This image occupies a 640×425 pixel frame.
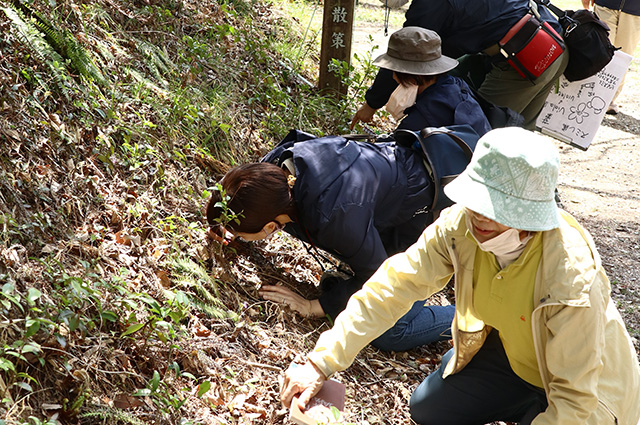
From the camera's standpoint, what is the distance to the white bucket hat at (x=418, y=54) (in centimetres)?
434

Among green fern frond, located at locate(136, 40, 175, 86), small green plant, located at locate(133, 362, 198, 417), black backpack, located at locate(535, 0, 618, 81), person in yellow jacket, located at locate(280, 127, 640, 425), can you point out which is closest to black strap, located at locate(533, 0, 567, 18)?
black backpack, located at locate(535, 0, 618, 81)

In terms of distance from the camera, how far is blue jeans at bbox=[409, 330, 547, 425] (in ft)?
9.41

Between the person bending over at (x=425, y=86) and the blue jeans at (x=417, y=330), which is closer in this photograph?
the blue jeans at (x=417, y=330)

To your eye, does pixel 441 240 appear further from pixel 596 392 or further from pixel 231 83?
pixel 231 83

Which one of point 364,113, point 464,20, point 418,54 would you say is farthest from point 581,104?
point 418,54

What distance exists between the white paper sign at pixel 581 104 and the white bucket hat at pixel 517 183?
410cm

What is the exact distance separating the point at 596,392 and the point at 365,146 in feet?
6.36

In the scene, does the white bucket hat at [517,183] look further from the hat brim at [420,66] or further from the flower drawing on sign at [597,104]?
the flower drawing on sign at [597,104]

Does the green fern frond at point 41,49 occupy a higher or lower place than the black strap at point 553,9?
higher

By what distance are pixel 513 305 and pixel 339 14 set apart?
12.7 ft

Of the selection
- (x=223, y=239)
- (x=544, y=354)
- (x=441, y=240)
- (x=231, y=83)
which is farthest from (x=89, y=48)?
(x=544, y=354)

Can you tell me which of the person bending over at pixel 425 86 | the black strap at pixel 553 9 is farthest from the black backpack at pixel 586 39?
the person bending over at pixel 425 86

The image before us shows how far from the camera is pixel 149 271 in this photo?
3285mm

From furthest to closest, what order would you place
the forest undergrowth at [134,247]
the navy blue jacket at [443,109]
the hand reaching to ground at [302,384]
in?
the navy blue jacket at [443,109]
the forest undergrowth at [134,247]
the hand reaching to ground at [302,384]
